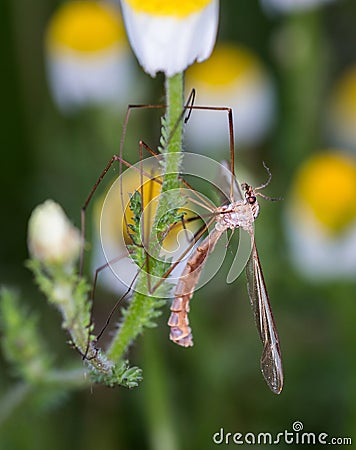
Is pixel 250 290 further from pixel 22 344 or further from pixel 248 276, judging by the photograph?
pixel 22 344

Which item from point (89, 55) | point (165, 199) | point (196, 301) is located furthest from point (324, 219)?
point (165, 199)

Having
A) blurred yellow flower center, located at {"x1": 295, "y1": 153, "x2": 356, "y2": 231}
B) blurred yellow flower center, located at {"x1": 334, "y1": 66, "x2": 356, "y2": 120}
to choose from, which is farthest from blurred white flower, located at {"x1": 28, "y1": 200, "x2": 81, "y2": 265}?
blurred yellow flower center, located at {"x1": 334, "y1": 66, "x2": 356, "y2": 120}

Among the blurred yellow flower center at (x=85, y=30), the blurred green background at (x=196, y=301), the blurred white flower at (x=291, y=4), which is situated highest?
the blurred white flower at (x=291, y=4)

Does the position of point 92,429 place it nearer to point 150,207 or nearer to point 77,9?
point 77,9

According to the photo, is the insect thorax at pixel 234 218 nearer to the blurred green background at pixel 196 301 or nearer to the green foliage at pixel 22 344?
the green foliage at pixel 22 344

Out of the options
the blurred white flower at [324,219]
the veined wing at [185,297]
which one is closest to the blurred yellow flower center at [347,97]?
the blurred white flower at [324,219]

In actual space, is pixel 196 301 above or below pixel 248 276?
below
